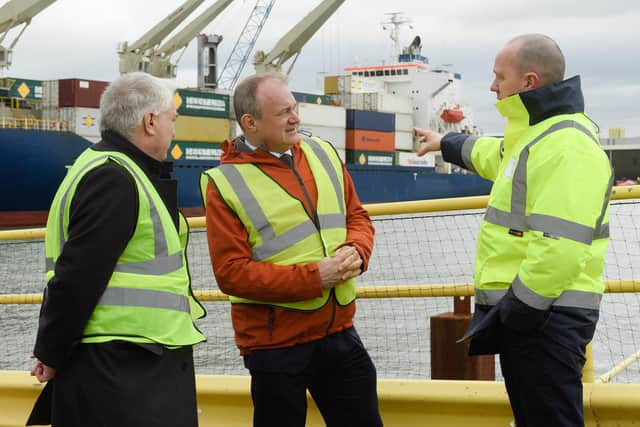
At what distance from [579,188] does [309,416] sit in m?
1.67

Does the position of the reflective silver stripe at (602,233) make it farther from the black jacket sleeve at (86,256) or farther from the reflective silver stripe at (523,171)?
the black jacket sleeve at (86,256)

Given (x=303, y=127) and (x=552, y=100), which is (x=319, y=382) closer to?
(x=552, y=100)

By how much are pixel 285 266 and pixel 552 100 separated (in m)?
0.96

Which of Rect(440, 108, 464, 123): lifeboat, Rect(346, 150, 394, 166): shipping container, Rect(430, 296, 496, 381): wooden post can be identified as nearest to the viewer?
Rect(430, 296, 496, 381): wooden post

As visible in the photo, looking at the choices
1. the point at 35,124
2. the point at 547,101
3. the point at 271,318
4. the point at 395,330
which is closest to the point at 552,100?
the point at 547,101

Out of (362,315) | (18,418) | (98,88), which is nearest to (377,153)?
(98,88)

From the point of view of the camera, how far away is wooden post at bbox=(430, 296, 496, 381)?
3896 millimetres

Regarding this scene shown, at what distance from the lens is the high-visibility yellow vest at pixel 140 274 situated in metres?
2.45

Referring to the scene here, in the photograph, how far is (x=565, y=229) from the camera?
8.04ft

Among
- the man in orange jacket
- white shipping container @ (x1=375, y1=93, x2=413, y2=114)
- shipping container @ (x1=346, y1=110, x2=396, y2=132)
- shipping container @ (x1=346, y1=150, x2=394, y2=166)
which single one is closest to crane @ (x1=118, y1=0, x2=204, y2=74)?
shipping container @ (x1=346, y1=110, x2=396, y2=132)

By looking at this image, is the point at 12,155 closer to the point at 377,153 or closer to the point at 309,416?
the point at 377,153

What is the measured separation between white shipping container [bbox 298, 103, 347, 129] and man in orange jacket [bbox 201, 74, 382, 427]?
34.8 meters

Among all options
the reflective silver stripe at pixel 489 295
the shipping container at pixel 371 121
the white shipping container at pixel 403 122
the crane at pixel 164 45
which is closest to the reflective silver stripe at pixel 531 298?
the reflective silver stripe at pixel 489 295

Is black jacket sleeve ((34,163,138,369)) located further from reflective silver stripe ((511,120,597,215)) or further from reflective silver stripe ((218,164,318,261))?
reflective silver stripe ((511,120,597,215))
